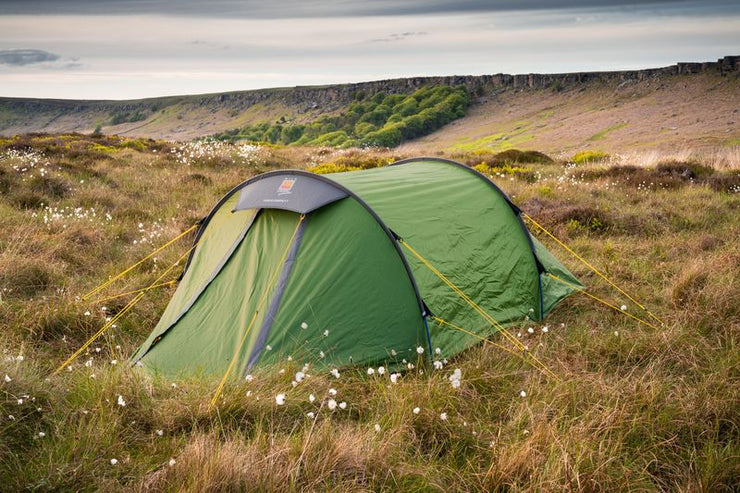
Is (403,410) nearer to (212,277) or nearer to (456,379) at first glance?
(456,379)

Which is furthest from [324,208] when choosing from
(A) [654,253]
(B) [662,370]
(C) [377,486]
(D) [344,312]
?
(A) [654,253]

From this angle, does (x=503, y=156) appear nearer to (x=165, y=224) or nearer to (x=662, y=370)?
(x=165, y=224)

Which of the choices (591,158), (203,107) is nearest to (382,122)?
(203,107)

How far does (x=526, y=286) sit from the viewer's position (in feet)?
19.5

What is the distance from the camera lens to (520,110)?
83.2 meters

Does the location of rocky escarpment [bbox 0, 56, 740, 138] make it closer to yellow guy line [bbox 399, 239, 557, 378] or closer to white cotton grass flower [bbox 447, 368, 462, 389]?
yellow guy line [bbox 399, 239, 557, 378]

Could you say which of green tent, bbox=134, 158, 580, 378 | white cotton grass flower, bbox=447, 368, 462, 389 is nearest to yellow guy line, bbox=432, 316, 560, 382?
green tent, bbox=134, 158, 580, 378

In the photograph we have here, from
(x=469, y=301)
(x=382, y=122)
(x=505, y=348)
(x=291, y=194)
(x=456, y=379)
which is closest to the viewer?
(x=456, y=379)

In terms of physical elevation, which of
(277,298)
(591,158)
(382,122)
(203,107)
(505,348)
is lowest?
(505,348)

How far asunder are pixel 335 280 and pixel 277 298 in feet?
1.72

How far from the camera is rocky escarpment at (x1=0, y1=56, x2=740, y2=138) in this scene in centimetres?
10845

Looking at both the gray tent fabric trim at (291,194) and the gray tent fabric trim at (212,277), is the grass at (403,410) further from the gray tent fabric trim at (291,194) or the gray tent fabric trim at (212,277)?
the gray tent fabric trim at (291,194)

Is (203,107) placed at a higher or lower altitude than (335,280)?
higher

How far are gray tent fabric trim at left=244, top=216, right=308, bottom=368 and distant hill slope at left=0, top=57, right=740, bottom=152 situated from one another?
1094 inches
